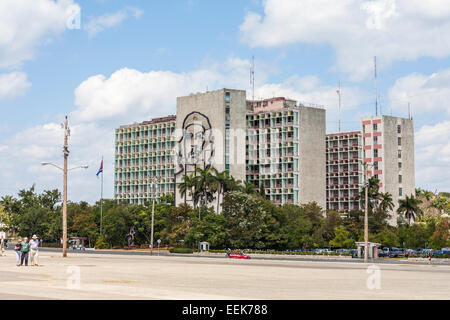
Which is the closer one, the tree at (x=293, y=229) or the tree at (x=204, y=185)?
the tree at (x=293, y=229)

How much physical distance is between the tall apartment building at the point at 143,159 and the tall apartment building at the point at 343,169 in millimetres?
42332

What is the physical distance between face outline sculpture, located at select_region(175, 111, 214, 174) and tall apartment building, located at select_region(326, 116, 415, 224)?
36838 mm

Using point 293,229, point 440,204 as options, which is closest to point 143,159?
point 293,229

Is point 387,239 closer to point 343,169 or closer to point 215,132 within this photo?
point 215,132

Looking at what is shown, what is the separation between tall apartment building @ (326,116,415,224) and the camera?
16588 centimetres

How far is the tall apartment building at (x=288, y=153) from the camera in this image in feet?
509

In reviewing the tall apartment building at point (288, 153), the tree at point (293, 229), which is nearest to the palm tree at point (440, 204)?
the tall apartment building at point (288, 153)

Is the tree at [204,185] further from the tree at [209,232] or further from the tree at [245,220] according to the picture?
the tree at [209,232]

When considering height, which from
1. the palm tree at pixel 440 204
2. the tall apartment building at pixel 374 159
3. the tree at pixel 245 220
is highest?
the tall apartment building at pixel 374 159

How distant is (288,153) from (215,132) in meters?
18.3

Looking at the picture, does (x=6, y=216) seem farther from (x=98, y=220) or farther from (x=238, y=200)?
(x=238, y=200)

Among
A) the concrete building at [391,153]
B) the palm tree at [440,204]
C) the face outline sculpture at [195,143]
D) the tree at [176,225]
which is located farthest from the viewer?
the palm tree at [440,204]

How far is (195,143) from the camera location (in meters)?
159

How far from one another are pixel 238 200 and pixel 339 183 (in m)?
68.0
